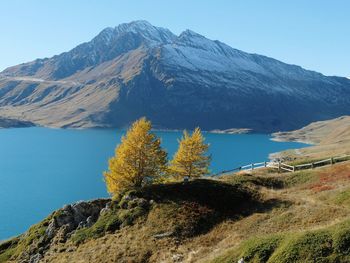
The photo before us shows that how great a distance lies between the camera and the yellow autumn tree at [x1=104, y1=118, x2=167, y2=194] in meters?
61.7

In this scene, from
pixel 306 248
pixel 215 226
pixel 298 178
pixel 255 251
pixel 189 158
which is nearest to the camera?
pixel 306 248

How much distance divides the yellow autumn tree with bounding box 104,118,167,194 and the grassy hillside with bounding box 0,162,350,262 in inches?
258

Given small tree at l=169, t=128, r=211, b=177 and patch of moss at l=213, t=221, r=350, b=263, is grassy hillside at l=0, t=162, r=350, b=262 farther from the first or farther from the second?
small tree at l=169, t=128, r=211, b=177

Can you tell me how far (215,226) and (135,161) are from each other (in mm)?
20435

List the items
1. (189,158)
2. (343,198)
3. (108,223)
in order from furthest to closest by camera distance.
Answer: (189,158), (108,223), (343,198)

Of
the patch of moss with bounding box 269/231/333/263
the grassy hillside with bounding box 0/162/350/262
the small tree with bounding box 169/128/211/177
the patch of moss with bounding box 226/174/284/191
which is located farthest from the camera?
the small tree with bounding box 169/128/211/177

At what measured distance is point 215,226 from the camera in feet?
150

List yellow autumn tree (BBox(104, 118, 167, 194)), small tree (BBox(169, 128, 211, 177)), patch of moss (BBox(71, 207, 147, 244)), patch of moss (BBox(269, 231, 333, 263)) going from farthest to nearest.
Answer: small tree (BBox(169, 128, 211, 177)) → yellow autumn tree (BBox(104, 118, 167, 194)) → patch of moss (BBox(71, 207, 147, 244)) → patch of moss (BBox(269, 231, 333, 263))

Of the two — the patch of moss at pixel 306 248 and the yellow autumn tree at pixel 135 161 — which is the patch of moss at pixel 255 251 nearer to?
the patch of moss at pixel 306 248

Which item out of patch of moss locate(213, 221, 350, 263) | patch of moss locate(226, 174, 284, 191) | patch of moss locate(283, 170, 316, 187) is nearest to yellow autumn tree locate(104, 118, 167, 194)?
patch of moss locate(226, 174, 284, 191)

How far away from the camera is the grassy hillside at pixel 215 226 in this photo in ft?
107

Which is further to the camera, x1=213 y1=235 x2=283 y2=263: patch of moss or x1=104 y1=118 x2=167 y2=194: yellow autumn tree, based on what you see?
x1=104 y1=118 x2=167 y2=194: yellow autumn tree

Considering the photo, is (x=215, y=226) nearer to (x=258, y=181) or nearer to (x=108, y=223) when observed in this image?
(x=108, y=223)

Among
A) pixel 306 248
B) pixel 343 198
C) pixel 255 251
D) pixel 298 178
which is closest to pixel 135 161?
pixel 298 178
